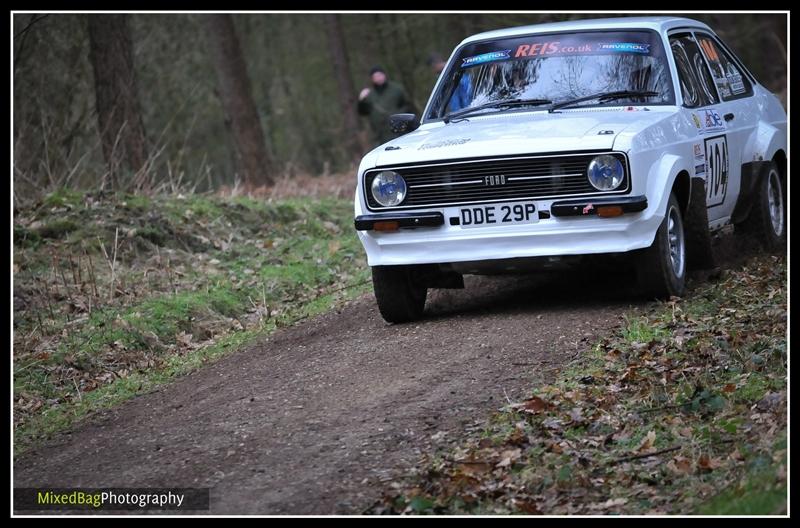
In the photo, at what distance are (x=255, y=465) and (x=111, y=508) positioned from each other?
70 centimetres

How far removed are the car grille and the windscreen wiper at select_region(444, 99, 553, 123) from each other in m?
1.12

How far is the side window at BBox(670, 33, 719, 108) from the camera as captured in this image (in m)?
8.94

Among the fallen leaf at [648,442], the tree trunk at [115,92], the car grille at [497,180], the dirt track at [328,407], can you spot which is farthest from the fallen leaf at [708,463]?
the tree trunk at [115,92]

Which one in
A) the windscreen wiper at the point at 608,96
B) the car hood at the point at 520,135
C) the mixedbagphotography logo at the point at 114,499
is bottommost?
the mixedbagphotography logo at the point at 114,499

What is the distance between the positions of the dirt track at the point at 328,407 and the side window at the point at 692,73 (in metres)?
1.52

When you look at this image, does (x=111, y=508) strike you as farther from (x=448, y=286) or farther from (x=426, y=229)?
(x=448, y=286)

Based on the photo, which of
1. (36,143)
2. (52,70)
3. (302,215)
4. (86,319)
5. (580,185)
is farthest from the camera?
(52,70)

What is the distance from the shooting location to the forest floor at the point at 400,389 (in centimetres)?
530

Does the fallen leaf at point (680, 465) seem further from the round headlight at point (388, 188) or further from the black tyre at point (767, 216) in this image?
the black tyre at point (767, 216)

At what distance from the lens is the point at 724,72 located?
32.7 feet

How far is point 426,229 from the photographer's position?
26.1 feet

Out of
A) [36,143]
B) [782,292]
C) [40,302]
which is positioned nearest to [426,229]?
[782,292]

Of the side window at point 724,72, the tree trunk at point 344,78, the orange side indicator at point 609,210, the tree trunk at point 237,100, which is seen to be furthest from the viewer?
the tree trunk at point 344,78

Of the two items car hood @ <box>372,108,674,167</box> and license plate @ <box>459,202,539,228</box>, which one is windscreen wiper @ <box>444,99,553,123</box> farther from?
license plate @ <box>459,202,539,228</box>
